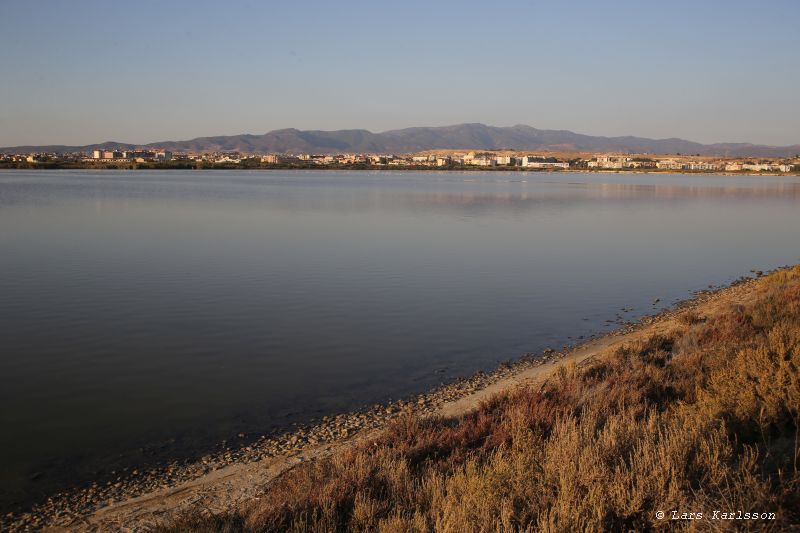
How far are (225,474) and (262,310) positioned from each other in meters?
7.31

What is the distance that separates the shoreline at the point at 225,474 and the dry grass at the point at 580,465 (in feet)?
2.41

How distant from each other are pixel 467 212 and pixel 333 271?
78.4 ft

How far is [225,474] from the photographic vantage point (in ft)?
21.6

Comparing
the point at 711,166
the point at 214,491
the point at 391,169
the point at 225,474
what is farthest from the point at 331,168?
the point at 214,491

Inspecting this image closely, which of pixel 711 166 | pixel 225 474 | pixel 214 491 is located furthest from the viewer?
pixel 711 166

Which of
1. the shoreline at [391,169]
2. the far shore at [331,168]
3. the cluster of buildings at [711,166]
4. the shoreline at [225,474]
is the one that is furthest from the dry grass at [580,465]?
the cluster of buildings at [711,166]

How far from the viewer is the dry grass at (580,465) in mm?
3854

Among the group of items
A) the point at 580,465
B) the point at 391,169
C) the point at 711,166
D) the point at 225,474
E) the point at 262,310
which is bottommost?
the point at 225,474

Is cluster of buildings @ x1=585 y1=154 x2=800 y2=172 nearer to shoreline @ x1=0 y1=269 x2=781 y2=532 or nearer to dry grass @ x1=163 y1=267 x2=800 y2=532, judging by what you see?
shoreline @ x1=0 y1=269 x2=781 y2=532

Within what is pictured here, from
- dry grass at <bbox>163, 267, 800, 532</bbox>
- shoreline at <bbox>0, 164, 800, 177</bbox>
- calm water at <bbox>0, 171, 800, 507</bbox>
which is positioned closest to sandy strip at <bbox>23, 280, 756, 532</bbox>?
dry grass at <bbox>163, 267, 800, 532</bbox>

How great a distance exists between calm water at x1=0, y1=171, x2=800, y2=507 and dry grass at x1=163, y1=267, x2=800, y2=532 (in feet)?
9.31

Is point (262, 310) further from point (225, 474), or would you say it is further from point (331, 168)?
point (331, 168)

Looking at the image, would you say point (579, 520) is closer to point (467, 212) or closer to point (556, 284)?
point (556, 284)

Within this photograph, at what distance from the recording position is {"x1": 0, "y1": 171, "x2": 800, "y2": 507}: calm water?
8172mm
